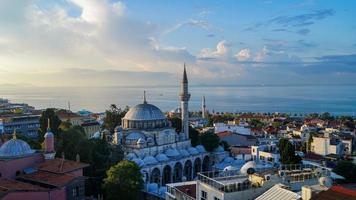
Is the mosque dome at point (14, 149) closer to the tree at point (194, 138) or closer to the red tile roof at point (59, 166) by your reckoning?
the red tile roof at point (59, 166)

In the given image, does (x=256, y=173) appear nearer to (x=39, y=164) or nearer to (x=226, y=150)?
(x=39, y=164)

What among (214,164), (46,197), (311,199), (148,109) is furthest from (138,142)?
(311,199)

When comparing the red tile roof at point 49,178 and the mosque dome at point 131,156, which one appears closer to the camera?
the red tile roof at point 49,178

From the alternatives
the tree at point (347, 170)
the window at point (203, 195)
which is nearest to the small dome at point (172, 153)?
the tree at point (347, 170)

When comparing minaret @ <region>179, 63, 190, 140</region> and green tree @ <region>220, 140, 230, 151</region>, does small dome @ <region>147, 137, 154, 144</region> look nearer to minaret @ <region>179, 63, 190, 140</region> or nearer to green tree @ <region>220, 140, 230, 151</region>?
minaret @ <region>179, 63, 190, 140</region>

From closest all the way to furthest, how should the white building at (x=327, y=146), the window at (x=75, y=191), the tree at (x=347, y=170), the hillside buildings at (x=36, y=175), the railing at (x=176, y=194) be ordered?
the hillside buildings at (x=36, y=175) → the railing at (x=176, y=194) → the window at (x=75, y=191) → the tree at (x=347, y=170) → the white building at (x=327, y=146)

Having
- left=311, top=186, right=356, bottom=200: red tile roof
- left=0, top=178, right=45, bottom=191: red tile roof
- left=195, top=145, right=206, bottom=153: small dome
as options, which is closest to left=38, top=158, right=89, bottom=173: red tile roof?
left=0, top=178, right=45, bottom=191: red tile roof

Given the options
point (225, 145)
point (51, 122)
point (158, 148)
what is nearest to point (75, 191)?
point (158, 148)

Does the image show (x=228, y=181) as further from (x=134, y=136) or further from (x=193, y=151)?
(x=193, y=151)
